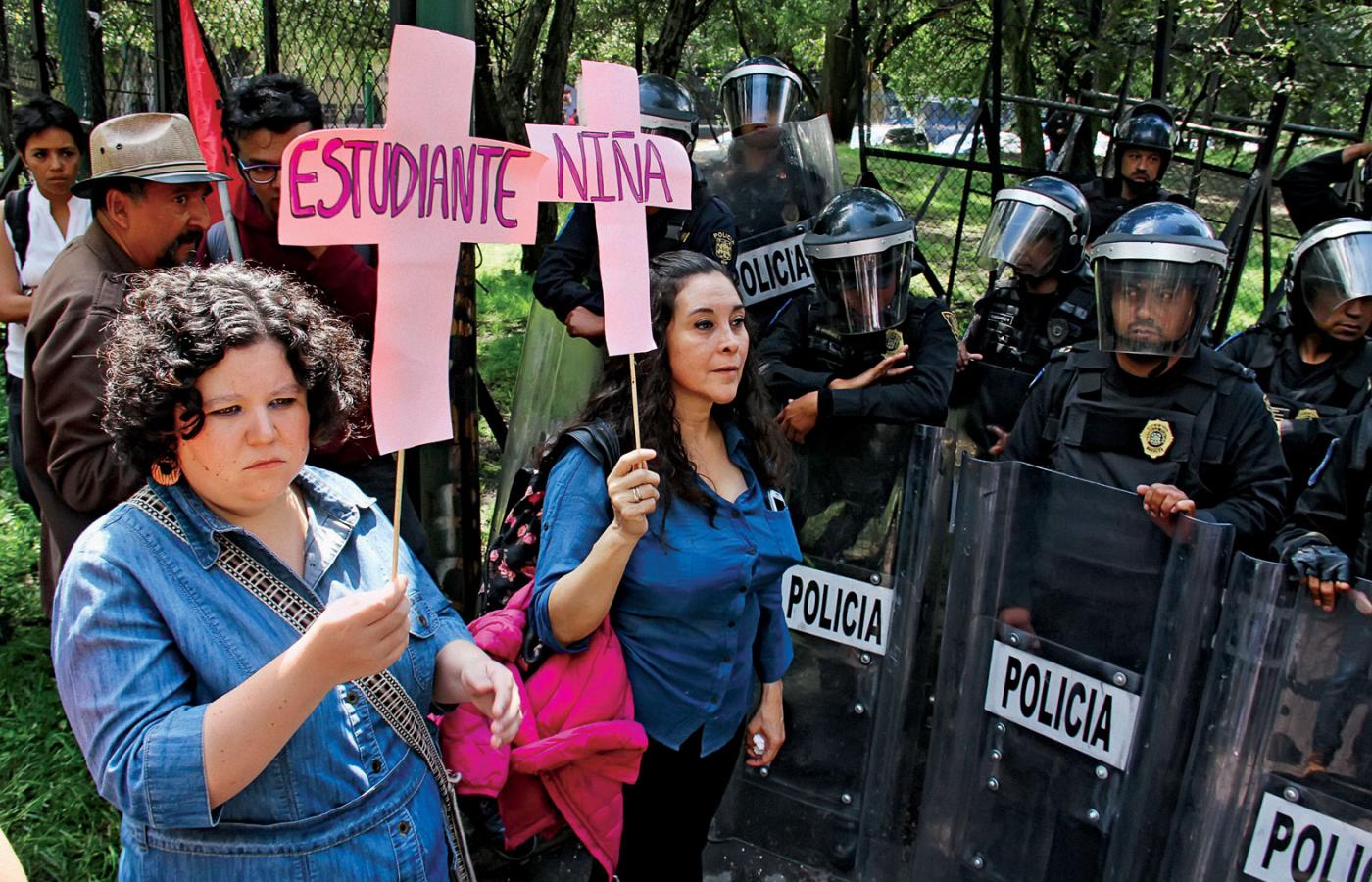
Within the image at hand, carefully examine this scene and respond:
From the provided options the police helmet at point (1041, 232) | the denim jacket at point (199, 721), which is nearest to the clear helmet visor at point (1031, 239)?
the police helmet at point (1041, 232)

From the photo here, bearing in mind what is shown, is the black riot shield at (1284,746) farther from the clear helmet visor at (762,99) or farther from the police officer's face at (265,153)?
the clear helmet visor at (762,99)

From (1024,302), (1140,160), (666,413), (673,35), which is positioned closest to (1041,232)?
(1024,302)

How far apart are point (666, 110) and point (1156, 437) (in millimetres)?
2289

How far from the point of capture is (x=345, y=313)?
311 cm

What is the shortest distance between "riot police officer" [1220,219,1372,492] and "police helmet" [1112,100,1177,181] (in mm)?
1890

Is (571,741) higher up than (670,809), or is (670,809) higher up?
(571,741)

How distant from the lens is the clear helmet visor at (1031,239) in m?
4.57

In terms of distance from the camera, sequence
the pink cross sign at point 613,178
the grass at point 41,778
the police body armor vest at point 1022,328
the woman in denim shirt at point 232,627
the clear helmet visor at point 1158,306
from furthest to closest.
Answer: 1. the police body armor vest at point 1022,328
2. the grass at point 41,778
3. the clear helmet visor at point 1158,306
4. the pink cross sign at point 613,178
5. the woman in denim shirt at point 232,627

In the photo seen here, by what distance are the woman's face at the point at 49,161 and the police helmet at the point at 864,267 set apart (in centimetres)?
317

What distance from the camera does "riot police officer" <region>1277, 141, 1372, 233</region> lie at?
5.80 m

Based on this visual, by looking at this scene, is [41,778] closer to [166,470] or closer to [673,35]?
[166,470]

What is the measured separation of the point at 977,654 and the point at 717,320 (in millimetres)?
1243

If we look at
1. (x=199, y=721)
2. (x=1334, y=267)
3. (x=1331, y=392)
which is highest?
(x=1334, y=267)

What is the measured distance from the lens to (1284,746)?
2.51 meters
